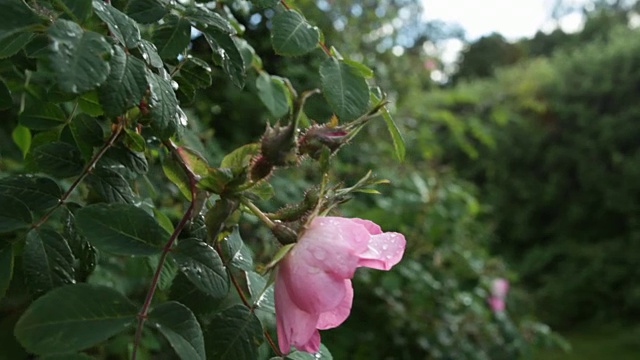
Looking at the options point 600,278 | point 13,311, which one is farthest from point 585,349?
point 13,311

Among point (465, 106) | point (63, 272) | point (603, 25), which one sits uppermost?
point (603, 25)

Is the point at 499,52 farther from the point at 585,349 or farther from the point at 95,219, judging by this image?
the point at 95,219

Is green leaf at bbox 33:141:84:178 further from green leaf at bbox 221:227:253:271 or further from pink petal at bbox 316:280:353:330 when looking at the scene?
pink petal at bbox 316:280:353:330

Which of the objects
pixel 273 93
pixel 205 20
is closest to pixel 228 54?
pixel 205 20

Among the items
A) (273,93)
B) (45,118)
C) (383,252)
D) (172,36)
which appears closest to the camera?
(383,252)

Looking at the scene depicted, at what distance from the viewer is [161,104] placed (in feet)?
1.93

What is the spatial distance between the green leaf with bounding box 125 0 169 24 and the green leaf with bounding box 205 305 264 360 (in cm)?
27

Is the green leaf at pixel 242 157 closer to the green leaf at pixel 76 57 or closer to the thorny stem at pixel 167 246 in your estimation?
Result: the thorny stem at pixel 167 246

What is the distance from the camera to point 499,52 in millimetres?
15188

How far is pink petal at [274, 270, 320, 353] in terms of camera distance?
0.55 m

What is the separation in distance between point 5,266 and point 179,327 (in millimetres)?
172

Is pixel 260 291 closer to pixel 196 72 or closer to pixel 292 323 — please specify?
pixel 292 323

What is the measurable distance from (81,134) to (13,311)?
69 cm

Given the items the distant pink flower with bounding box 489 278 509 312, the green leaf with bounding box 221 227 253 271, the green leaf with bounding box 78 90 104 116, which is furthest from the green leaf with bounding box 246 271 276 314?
the distant pink flower with bounding box 489 278 509 312
